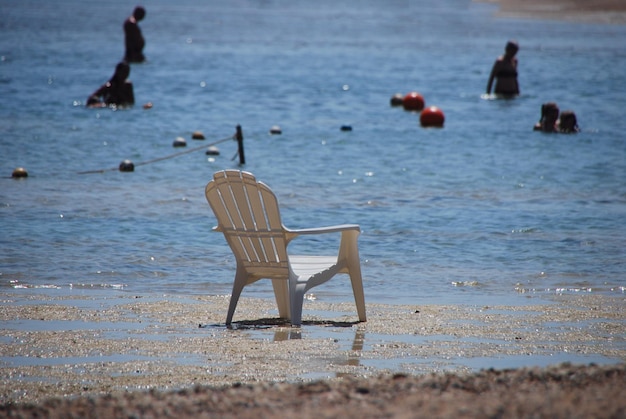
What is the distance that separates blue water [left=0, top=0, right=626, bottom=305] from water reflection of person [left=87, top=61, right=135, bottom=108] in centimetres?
47

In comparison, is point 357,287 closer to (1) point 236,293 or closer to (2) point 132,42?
(1) point 236,293

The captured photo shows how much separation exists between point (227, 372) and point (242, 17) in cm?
7524

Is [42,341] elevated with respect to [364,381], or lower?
lower

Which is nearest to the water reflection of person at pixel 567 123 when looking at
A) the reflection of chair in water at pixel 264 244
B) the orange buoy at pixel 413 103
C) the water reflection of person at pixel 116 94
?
the orange buoy at pixel 413 103

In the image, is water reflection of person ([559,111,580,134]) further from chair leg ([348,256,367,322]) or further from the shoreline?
the shoreline

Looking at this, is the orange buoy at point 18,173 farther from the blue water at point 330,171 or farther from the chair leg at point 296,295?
the chair leg at point 296,295

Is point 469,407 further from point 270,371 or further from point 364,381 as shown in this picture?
point 270,371

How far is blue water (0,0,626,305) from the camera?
9383 millimetres

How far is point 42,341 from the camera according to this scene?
20.3 feet

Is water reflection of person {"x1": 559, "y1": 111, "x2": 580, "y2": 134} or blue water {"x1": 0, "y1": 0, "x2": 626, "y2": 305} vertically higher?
water reflection of person {"x1": 559, "y1": 111, "x2": 580, "y2": 134}

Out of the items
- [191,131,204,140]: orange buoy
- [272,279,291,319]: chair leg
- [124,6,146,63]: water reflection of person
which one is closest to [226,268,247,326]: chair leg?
[272,279,291,319]: chair leg

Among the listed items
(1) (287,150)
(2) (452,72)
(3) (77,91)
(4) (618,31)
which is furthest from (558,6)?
(1) (287,150)

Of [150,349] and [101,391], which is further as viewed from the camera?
[150,349]

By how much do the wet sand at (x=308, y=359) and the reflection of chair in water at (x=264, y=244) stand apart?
26 centimetres
